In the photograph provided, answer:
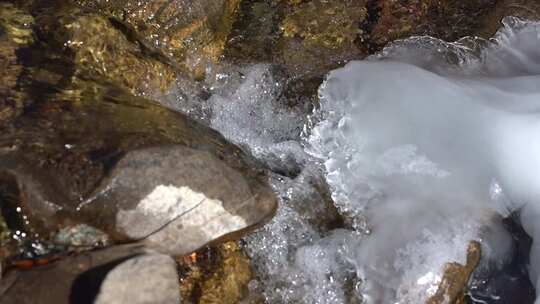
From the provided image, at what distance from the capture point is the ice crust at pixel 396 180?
3502 millimetres

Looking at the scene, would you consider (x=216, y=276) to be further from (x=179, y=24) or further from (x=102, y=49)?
(x=179, y=24)

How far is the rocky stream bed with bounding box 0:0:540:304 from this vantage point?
3.02 m

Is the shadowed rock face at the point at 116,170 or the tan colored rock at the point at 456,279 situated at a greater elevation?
the shadowed rock face at the point at 116,170

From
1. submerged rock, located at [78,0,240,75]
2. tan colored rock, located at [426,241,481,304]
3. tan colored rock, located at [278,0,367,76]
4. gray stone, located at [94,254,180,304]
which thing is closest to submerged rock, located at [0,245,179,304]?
gray stone, located at [94,254,180,304]

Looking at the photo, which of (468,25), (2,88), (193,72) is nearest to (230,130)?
(193,72)

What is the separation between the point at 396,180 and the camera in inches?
144

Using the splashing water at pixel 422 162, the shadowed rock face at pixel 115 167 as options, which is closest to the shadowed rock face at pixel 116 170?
the shadowed rock face at pixel 115 167

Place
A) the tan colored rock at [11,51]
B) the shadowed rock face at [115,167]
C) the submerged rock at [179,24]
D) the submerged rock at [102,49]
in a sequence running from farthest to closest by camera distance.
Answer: the submerged rock at [179,24], the submerged rock at [102,49], the tan colored rock at [11,51], the shadowed rock face at [115,167]

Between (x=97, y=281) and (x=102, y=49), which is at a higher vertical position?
(x=102, y=49)

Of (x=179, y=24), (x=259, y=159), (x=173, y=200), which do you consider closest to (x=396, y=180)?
(x=259, y=159)

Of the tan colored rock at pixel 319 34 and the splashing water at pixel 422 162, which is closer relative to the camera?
the splashing water at pixel 422 162

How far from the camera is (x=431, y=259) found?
3.44m

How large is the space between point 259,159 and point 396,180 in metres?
0.88

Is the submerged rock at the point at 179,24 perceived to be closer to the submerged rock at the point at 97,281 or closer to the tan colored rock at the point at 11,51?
the tan colored rock at the point at 11,51
